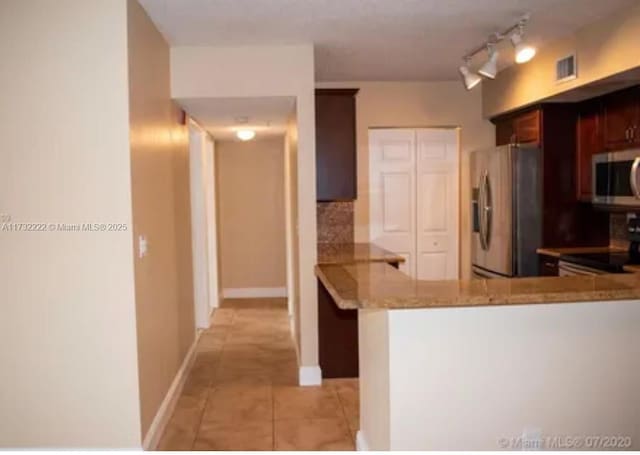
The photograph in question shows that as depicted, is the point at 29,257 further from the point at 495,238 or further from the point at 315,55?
the point at 495,238

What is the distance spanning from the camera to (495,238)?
15.7 ft

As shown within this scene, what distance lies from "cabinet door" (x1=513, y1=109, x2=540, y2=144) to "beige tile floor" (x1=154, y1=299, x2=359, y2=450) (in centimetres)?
236

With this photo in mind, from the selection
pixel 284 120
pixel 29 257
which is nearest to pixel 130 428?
pixel 29 257

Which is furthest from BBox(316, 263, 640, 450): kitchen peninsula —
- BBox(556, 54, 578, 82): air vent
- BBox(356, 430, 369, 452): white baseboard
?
BBox(556, 54, 578, 82): air vent

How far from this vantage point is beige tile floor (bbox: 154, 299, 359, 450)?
324cm

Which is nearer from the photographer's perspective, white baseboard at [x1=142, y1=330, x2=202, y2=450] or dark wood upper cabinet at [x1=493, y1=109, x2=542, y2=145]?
white baseboard at [x1=142, y1=330, x2=202, y2=450]

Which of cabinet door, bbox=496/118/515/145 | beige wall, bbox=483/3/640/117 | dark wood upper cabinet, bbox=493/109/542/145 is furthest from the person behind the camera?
cabinet door, bbox=496/118/515/145

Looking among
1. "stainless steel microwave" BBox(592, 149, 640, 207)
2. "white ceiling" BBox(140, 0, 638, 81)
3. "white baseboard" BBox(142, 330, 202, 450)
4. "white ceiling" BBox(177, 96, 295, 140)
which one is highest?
"white ceiling" BBox(140, 0, 638, 81)

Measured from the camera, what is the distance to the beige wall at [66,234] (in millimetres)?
2684

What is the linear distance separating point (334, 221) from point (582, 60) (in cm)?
248

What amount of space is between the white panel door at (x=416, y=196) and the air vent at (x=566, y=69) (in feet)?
5.40

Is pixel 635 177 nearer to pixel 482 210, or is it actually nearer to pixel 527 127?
pixel 527 127

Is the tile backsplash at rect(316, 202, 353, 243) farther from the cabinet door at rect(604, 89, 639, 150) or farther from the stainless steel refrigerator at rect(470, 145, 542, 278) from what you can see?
the cabinet door at rect(604, 89, 639, 150)

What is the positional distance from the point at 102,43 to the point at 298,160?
1630 mm
